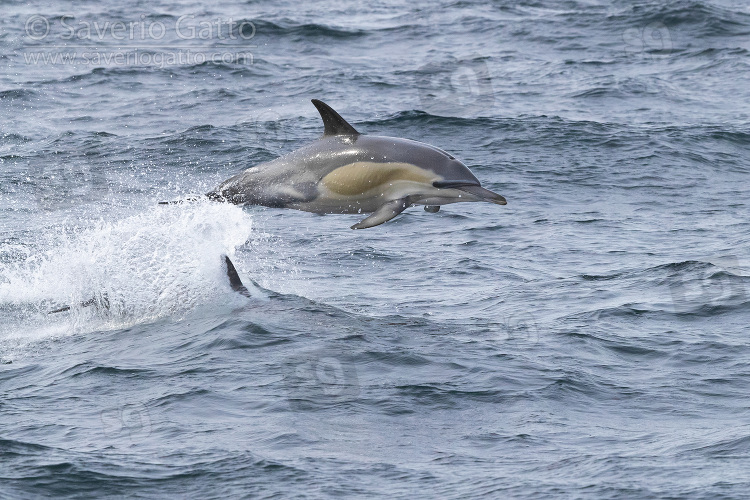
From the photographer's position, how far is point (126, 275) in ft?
44.6

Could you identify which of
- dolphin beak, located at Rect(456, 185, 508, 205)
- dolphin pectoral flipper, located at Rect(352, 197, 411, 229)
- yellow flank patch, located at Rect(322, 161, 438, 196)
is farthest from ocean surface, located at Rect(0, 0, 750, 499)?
yellow flank patch, located at Rect(322, 161, 438, 196)

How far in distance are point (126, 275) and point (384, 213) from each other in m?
4.49

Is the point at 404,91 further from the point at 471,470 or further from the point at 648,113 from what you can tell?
the point at 471,470

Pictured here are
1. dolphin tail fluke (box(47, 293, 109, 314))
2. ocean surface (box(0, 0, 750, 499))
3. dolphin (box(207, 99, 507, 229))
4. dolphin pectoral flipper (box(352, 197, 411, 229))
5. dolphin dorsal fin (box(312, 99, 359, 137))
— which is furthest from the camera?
dolphin tail fluke (box(47, 293, 109, 314))

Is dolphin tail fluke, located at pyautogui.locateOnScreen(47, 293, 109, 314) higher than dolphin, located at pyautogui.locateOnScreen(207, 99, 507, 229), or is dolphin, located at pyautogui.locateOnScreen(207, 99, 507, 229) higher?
dolphin, located at pyautogui.locateOnScreen(207, 99, 507, 229)

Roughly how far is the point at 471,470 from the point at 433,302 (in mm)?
4819

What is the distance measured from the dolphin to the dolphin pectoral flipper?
0.01m

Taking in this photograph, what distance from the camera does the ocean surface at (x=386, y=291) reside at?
29.0ft

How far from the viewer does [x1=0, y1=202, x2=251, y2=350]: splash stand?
12.9 meters

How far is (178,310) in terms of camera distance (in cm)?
1298

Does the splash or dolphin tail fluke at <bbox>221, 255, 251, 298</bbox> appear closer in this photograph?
the splash

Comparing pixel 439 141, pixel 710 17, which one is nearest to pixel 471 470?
pixel 439 141

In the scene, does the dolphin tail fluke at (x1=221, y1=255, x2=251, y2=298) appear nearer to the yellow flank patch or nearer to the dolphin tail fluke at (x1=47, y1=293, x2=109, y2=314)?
the dolphin tail fluke at (x1=47, y1=293, x2=109, y2=314)

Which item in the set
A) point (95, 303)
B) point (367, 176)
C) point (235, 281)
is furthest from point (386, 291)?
point (367, 176)
